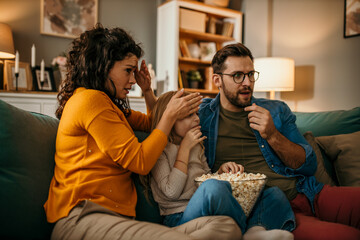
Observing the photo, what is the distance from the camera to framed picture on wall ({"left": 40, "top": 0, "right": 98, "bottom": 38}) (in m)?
3.67

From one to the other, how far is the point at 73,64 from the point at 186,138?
1.93 feet

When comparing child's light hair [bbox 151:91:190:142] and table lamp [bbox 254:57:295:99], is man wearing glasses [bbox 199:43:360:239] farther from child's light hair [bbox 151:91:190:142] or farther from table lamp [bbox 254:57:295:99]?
table lamp [bbox 254:57:295:99]

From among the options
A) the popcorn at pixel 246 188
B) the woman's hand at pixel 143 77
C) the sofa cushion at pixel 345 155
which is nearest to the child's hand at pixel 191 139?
the popcorn at pixel 246 188

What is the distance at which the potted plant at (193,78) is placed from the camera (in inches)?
164

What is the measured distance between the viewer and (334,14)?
355 cm

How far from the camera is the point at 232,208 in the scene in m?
1.17

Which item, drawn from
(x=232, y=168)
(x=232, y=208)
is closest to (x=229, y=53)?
(x=232, y=168)

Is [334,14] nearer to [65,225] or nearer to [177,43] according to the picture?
[177,43]

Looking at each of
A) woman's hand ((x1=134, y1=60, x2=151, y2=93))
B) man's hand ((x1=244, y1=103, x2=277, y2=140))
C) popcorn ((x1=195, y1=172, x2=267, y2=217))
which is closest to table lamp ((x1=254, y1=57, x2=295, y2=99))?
man's hand ((x1=244, y1=103, x2=277, y2=140))

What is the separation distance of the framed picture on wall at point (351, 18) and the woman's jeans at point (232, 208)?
271 centimetres

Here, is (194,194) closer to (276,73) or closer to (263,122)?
(263,122)

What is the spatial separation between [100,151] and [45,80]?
8.30 ft

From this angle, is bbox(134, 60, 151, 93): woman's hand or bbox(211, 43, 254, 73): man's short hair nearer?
bbox(134, 60, 151, 93): woman's hand

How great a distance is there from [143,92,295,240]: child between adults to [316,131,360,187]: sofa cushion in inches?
25.9
